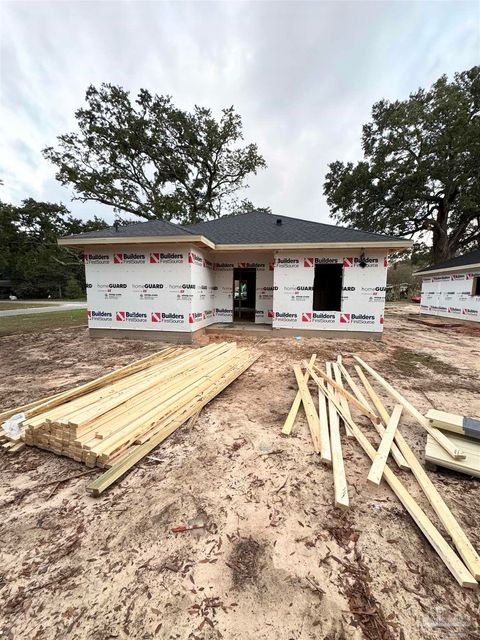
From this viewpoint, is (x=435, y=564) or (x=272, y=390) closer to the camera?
(x=435, y=564)

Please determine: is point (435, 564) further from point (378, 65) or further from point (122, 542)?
point (378, 65)

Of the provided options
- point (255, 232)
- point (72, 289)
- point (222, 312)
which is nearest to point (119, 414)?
point (222, 312)

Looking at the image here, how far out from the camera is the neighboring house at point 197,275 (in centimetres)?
734

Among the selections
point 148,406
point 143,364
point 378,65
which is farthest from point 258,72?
point 148,406

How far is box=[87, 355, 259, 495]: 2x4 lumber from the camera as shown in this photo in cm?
202

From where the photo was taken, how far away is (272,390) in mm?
4023

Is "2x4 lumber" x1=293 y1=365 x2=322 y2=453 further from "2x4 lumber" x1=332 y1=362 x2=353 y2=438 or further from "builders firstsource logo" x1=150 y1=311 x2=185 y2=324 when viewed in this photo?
"builders firstsource logo" x1=150 y1=311 x2=185 y2=324

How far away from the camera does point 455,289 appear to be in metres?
12.4

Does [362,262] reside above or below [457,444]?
above

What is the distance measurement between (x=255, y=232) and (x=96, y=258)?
5097 millimetres

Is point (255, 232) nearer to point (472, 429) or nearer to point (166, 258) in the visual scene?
point (166, 258)

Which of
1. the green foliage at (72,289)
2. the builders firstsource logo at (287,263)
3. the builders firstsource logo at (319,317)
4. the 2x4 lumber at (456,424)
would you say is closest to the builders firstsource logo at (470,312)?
the builders firstsource logo at (319,317)

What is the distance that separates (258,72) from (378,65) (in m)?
4.64

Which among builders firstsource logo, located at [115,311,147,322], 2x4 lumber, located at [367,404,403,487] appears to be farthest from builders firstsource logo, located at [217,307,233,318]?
2x4 lumber, located at [367,404,403,487]
